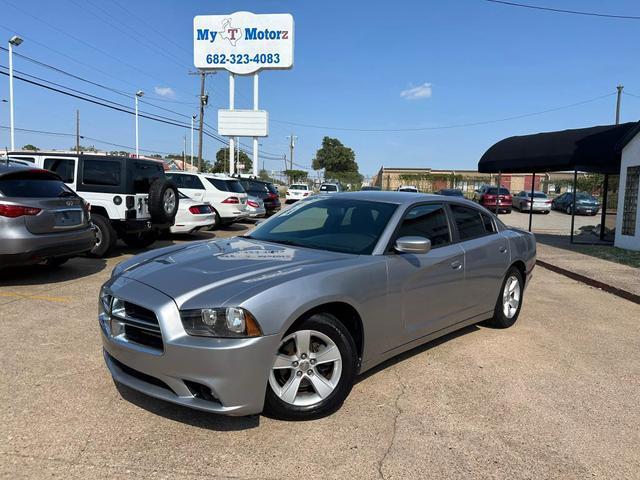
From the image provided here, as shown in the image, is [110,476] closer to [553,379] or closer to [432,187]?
[553,379]

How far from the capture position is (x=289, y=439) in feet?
10.4

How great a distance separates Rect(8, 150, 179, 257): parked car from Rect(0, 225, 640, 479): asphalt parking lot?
162 inches

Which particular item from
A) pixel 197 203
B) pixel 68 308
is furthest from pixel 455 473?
pixel 197 203

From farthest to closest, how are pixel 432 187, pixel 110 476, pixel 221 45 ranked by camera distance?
pixel 432 187 < pixel 221 45 < pixel 110 476

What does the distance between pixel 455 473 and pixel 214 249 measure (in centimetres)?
240

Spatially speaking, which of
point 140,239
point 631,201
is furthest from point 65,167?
point 631,201

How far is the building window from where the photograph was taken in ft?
43.6

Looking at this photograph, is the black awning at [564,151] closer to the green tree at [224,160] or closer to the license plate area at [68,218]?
the license plate area at [68,218]

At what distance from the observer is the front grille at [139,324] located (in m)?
3.06

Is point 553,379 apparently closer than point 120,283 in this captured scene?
No

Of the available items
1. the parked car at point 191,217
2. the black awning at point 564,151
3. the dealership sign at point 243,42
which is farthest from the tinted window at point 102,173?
the dealership sign at point 243,42

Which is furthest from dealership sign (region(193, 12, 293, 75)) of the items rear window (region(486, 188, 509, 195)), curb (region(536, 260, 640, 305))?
curb (region(536, 260, 640, 305))

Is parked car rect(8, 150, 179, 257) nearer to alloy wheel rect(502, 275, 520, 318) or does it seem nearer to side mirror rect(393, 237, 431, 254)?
alloy wheel rect(502, 275, 520, 318)

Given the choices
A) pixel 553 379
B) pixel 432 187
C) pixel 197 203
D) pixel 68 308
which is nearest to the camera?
pixel 553 379
